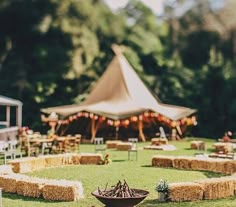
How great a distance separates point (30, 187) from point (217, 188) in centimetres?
424

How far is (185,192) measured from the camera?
11086 mm

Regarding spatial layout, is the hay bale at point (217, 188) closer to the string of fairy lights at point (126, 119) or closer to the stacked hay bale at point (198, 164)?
the stacked hay bale at point (198, 164)

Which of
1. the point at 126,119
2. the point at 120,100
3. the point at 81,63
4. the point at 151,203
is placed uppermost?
A: the point at 81,63

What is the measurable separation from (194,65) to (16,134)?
21.2 meters

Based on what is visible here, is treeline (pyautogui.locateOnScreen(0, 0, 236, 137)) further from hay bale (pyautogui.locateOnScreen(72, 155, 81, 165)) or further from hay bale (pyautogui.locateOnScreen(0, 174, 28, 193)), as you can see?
hay bale (pyautogui.locateOnScreen(0, 174, 28, 193))

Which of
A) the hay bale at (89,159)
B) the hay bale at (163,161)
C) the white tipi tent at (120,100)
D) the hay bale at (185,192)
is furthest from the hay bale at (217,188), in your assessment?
the white tipi tent at (120,100)

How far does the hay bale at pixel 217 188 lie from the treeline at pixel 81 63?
2315 centimetres

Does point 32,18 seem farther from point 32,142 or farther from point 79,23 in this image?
point 32,142

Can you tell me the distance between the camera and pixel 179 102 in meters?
36.7

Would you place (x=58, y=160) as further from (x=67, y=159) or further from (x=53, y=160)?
(x=67, y=159)

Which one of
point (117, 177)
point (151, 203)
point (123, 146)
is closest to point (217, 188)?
point (151, 203)

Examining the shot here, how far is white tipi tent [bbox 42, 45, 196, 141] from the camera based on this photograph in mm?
28312

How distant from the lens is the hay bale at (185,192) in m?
11.1

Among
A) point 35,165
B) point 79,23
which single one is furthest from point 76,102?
point 35,165
